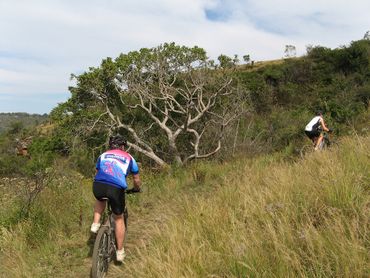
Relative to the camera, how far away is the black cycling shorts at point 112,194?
17.0ft

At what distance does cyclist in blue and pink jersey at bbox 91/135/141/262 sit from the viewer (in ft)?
17.1

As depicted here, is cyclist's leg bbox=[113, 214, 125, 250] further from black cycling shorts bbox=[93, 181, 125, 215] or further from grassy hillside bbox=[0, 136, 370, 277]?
grassy hillside bbox=[0, 136, 370, 277]

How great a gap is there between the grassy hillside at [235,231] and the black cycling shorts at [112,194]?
611 mm

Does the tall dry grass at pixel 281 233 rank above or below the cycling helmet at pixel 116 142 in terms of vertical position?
below

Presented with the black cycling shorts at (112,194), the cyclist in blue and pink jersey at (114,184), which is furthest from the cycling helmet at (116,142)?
the black cycling shorts at (112,194)

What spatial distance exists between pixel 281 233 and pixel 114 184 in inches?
96.0

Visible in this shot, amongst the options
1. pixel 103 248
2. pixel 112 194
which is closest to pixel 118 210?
pixel 112 194

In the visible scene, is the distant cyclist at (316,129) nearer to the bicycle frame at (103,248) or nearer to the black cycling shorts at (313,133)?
the black cycling shorts at (313,133)

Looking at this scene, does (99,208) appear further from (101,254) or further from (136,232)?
(136,232)

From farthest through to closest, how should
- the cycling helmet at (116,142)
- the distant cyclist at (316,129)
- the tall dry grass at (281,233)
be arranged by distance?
the distant cyclist at (316,129)
the cycling helmet at (116,142)
the tall dry grass at (281,233)

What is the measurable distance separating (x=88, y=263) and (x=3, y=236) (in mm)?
1576

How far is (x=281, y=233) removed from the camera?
351cm

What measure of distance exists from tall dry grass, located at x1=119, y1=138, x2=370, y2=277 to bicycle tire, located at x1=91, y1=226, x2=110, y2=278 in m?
0.21

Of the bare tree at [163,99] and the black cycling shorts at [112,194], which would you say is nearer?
the black cycling shorts at [112,194]
